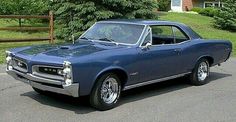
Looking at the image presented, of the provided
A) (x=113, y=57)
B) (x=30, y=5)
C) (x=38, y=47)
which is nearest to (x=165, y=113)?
(x=113, y=57)

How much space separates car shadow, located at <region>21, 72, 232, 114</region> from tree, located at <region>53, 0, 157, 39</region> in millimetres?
8176

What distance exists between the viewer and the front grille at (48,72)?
6398 millimetres

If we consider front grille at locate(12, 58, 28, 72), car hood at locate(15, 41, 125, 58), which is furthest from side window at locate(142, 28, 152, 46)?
front grille at locate(12, 58, 28, 72)

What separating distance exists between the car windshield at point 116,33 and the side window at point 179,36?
1106 millimetres

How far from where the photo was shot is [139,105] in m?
7.30

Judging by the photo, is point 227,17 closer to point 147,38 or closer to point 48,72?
point 147,38

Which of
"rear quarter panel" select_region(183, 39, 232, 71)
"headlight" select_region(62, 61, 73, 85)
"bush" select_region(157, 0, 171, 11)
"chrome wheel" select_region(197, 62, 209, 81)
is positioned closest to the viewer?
"headlight" select_region(62, 61, 73, 85)

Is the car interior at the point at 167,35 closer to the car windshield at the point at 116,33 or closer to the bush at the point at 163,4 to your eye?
the car windshield at the point at 116,33

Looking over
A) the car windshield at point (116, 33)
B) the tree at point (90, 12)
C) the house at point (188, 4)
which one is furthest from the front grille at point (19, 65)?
the house at point (188, 4)

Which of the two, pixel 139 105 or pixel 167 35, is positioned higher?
pixel 167 35

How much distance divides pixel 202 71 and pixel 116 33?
250 centimetres

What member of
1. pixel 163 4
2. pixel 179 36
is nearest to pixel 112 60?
pixel 179 36

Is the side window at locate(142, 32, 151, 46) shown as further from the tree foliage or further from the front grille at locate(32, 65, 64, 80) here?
the tree foliage

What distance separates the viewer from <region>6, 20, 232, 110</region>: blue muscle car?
6449 mm
